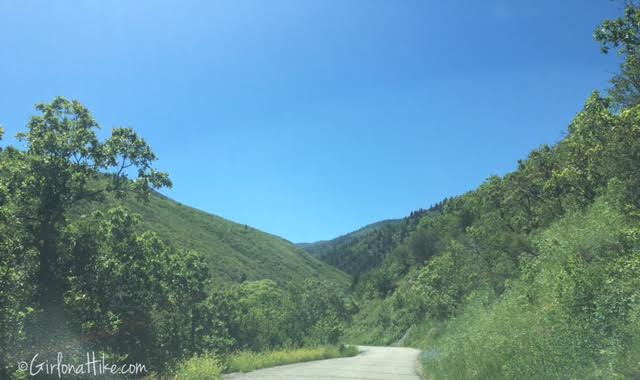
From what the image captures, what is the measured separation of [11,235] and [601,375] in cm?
1486

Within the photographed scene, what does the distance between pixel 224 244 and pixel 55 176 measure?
8100 centimetres

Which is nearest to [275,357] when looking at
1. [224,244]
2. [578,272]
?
[578,272]

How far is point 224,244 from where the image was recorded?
96.6 metres

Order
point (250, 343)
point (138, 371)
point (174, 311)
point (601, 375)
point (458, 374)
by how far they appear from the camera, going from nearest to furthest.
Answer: point (601, 375) → point (458, 374) → point (138, 371) → point (174, 311) → point (250, 343)

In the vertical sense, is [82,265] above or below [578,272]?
above

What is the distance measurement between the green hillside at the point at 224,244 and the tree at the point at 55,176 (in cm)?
4515

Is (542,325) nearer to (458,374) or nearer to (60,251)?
(458,374)

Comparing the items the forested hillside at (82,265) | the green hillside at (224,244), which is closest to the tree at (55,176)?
the forested hillside at (82,265)

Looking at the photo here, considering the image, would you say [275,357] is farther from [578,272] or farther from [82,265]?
[578,272]

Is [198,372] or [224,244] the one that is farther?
[224,244]

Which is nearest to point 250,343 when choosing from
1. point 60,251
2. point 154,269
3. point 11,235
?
point 154,269

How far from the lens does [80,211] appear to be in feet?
130

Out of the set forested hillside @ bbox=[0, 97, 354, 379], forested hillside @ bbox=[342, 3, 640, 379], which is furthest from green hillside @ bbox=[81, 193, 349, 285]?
forested hillside @ bbox=[0, 97, 354, 379]

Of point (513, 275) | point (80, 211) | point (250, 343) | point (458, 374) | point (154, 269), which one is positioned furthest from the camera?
point (80, 211)
